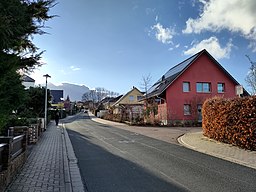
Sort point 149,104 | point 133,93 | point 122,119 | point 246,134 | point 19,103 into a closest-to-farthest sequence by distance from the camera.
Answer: point 19,103, point 246,134, point 149,104, point 122,119, point 133,93

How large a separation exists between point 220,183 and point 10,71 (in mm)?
5424

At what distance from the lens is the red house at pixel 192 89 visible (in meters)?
31.1

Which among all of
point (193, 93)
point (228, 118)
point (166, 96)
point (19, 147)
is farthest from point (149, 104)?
point (19, 147)

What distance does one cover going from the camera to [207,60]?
3241cm

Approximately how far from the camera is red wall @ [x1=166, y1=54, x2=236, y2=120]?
102 ft

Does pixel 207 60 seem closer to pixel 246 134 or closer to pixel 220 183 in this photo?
pixel 246 134

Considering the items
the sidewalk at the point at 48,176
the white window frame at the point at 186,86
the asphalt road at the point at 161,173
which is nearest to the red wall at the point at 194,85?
the white window frame at the point at 186,86

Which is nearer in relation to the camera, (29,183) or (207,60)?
(29,183)

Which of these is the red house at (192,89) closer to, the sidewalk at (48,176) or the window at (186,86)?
the window at (186,86)

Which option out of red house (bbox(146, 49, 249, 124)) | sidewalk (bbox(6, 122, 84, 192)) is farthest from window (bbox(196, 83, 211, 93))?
sidewalk (bbox(6, 122, 84, 192))


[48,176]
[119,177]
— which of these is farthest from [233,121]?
[48,176]

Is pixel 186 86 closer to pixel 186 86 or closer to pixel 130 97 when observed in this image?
pixel 186 86

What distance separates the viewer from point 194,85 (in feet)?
105

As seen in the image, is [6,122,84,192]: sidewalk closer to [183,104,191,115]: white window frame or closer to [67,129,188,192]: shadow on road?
[67,129,188,192]: shadow on road
